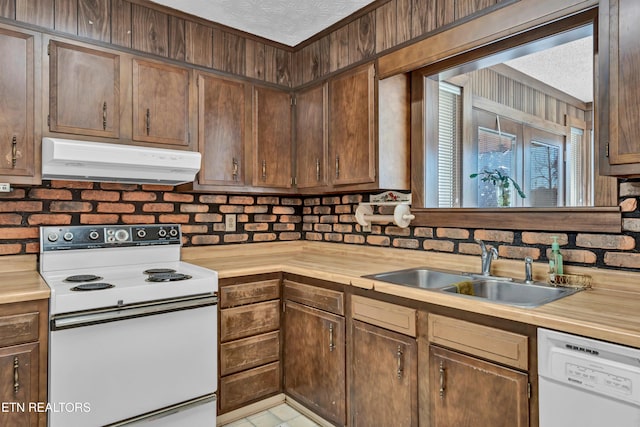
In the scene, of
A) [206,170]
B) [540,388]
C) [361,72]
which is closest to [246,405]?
[206,170]

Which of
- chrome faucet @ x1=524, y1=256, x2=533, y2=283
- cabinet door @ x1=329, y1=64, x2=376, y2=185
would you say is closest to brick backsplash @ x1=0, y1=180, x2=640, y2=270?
chrome faucet @ x1=524, y1=256, x2=533, y2=283

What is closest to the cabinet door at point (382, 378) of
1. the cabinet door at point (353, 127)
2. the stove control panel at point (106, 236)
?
the cabinet door at point (353, 127)

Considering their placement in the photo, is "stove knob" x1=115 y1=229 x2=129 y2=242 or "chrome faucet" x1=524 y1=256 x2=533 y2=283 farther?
"stove knob" x1=115 y1=229 x2=129 y2=242

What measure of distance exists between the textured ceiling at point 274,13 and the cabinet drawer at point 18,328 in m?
1.87

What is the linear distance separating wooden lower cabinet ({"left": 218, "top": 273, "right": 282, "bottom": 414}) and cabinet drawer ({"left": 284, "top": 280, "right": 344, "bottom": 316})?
11cm

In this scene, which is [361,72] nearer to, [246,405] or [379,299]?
[379,299]

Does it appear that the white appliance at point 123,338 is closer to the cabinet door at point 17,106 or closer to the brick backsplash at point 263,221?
the brick backsplash at point 263,221

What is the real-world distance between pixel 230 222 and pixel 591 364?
7.79 feet

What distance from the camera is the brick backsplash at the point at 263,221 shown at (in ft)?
5.75

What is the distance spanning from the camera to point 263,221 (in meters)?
3.18

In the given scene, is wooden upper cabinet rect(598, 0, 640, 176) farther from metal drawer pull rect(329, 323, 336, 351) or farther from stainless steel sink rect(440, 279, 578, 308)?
metal drawer pull rect(329, 323, 336, 351)

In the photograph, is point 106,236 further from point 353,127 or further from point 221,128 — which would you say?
point 353,127

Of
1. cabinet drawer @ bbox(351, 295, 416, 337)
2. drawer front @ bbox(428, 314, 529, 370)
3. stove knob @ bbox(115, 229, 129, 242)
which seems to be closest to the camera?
drawer front @ bbox(428, 314, 529, 370)

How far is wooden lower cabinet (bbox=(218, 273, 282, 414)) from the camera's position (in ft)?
7.47
